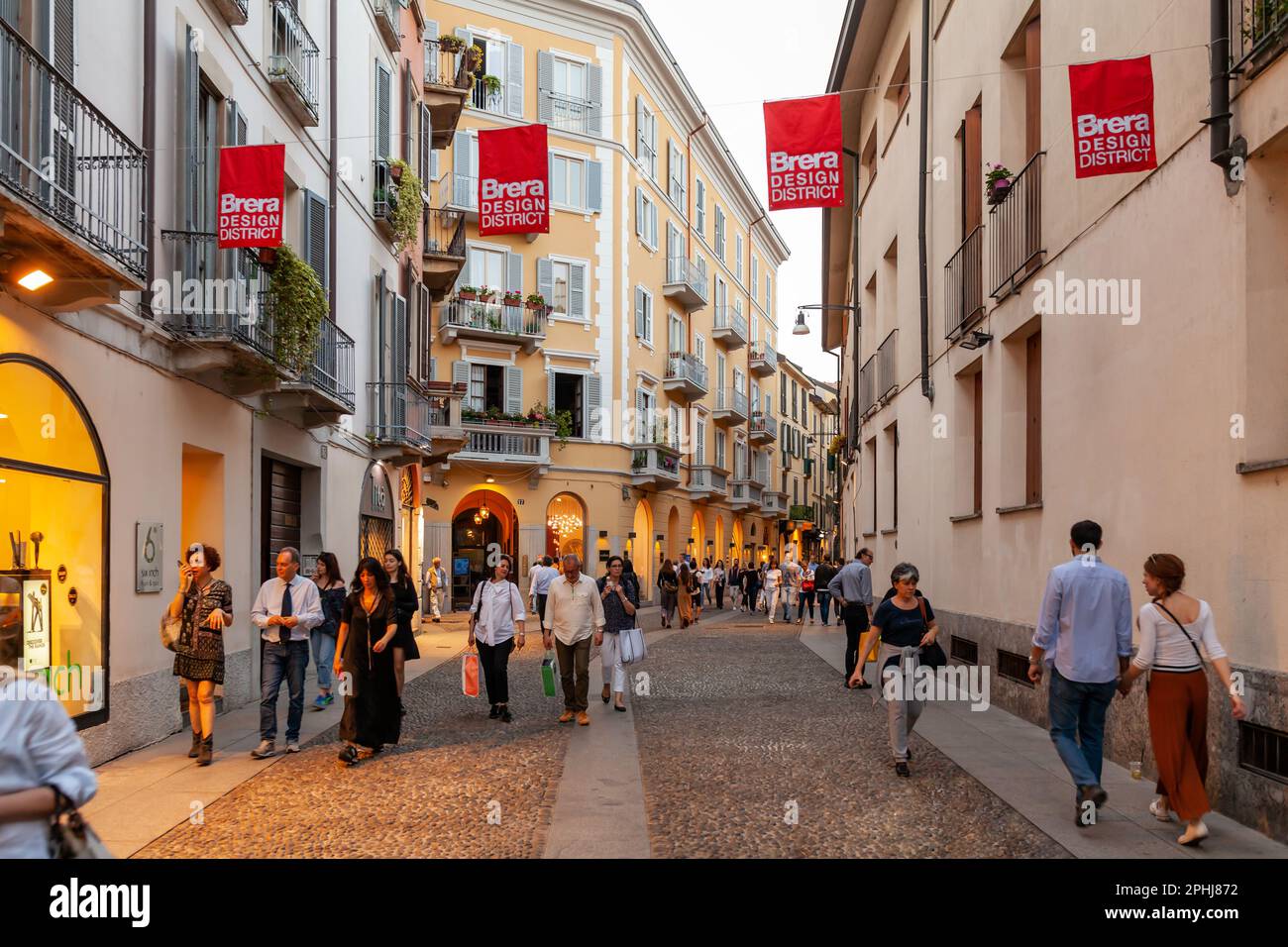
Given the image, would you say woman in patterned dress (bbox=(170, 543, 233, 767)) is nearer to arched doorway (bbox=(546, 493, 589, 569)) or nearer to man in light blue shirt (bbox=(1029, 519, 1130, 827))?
man in light blue shirt (bbox=(1029, 519, 1130, 827))

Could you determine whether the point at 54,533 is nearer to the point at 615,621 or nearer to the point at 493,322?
the point at 615,621

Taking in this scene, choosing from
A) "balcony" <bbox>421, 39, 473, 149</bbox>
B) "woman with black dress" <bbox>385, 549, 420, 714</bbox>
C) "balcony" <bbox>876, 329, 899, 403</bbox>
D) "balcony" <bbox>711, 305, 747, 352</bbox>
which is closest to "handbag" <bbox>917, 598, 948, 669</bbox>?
"woman with black dress" <bbox>385, 549, 420, 714</bbox>

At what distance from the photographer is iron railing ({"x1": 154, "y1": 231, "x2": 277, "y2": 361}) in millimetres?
11656

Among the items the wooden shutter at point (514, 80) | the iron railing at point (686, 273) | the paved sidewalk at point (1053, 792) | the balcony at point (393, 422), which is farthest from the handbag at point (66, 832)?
the iron railing at point (686, 273)

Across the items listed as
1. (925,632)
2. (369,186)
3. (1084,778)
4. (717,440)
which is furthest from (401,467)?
(717,440)

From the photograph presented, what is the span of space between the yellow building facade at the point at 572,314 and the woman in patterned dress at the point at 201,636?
2251 cm

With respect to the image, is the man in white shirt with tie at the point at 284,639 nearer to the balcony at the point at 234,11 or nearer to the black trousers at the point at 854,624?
the balcony at the point at 234,11

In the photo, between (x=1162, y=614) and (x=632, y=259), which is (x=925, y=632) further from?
Result: (x=632, y=259)

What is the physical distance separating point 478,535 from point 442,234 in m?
10.2

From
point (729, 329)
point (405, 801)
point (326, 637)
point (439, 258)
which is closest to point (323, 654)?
point (326, 637)

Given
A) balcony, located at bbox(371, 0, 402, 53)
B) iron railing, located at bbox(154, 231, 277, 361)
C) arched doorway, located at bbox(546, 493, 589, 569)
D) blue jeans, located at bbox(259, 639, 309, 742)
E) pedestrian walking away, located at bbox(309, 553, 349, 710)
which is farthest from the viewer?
arched doorway, located at bbox(546, 493, 589, 569)

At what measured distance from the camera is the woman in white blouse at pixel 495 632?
12492 millimetres

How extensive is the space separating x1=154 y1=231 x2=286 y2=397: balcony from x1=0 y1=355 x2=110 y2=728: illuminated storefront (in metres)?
1.80

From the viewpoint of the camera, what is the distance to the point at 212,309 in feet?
39.1
